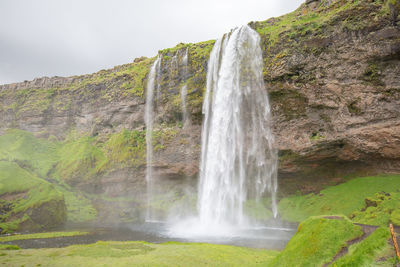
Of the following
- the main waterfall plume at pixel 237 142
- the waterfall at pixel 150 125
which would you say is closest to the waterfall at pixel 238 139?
the main waterfall plume at pixel 237 142

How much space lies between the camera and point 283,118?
104 feet

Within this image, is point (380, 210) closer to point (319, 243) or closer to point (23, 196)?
point (319, 243)

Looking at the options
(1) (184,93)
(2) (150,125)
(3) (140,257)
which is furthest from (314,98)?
(2) (150,125)

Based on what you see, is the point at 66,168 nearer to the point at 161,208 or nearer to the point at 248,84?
the point at 161,208

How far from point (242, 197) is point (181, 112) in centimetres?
1609

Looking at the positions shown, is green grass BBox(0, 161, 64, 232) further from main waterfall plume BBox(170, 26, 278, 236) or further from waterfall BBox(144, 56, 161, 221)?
main waterfall plume BBox(170, 26, 278, 236)

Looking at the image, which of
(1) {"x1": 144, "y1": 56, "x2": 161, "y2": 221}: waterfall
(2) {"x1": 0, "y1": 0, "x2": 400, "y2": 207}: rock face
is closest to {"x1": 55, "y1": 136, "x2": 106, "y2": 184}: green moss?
(2) {"x1": 0, "y1": 0, "x2": 400, "y2": 207}: rock face

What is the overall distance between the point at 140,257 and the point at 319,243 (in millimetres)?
9572

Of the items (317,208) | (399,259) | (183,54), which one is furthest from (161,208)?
(399,259)

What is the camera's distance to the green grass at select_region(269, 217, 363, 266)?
9609 mm

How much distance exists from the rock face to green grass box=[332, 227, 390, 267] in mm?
21508

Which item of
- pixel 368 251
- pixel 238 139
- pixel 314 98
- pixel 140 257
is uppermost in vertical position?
pixel 314 98

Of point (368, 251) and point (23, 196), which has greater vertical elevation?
point (23, 196)

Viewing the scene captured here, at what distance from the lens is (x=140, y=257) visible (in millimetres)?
14594
